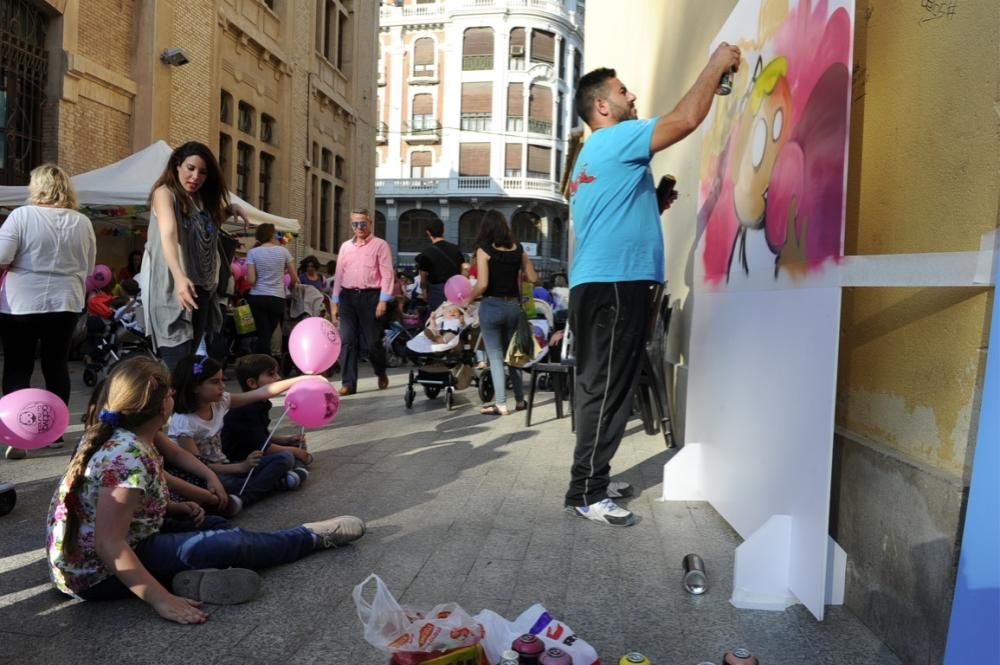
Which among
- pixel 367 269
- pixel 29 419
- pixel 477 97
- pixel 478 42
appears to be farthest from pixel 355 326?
pixel 478 42

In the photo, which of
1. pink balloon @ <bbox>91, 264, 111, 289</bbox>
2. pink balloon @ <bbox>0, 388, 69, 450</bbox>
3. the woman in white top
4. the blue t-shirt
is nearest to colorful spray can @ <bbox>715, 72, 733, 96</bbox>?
the blue t-shirt

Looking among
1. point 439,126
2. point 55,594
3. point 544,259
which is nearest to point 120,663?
point 55,594

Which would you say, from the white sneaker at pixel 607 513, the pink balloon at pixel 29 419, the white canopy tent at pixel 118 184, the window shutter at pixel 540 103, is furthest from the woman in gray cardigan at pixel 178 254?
the window shutter at pixel 540 103

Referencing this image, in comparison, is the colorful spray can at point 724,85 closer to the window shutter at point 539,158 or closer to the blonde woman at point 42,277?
the blonde woman at point 42,277

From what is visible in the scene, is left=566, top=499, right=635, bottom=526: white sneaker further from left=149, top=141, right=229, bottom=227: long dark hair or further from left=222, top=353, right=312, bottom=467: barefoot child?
left=149, top=141, right=229, bottom=227: long dark hair

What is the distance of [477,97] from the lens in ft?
160

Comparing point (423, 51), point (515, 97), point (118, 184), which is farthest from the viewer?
point (423, 51)

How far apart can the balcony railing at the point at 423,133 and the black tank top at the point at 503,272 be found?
44246 millimetres

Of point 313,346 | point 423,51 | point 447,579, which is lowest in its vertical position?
point 447,579

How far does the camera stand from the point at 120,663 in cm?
→ 222

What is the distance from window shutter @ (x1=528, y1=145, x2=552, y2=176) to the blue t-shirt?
4562cm

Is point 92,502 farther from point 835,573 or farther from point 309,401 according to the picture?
point 835,573

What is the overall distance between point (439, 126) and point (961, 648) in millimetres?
50105

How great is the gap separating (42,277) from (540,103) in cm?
4638
